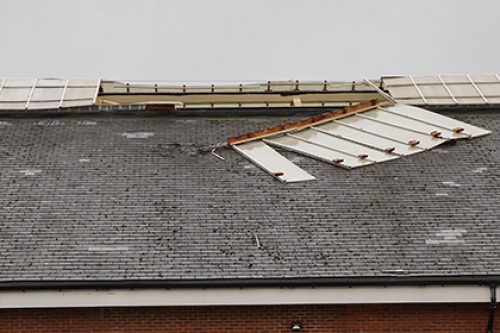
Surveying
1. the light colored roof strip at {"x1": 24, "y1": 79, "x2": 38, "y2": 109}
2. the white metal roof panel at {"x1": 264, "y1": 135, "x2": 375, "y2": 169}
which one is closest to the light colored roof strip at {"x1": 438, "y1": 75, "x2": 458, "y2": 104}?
the white metal roof panel at {"x1": 264, "y1": 135, "x2": 375, "y2": 169}

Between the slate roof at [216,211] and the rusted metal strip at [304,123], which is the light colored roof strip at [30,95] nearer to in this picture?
the slate roof at [216,211]

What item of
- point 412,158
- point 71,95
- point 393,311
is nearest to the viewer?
point 393,311

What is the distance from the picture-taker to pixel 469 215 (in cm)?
1238

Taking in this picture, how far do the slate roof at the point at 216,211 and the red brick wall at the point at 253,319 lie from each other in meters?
0.69

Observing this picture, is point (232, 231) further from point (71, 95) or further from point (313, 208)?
point (71, 95)

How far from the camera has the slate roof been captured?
36.0ft

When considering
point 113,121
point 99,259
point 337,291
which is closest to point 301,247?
point 337,291

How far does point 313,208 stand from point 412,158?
2950mm

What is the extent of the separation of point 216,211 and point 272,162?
231 centimetres

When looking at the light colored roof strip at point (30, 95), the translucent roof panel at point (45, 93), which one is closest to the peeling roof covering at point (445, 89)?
the translucent roof panel at point (45, 93)

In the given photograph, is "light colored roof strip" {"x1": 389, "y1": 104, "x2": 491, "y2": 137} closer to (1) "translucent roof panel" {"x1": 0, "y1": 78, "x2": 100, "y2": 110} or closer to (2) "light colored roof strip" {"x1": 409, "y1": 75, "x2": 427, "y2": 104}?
(2) "light colored roof strip" {"x1": 409, "y1": 75, "x2": 427, "y2": 104}

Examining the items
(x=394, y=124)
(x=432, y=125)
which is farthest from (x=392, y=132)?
(x=432, y=125)

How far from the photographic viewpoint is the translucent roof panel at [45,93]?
56.4 feet

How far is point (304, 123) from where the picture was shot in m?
16.1
